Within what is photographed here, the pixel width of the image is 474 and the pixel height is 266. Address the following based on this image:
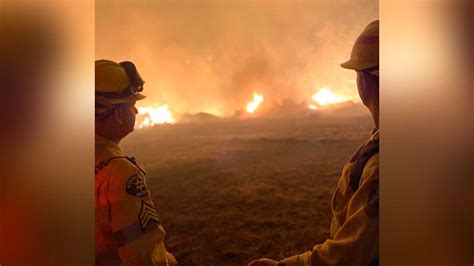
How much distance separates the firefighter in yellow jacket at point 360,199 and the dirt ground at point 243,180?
1.6 inches

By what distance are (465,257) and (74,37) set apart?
67.7 inches

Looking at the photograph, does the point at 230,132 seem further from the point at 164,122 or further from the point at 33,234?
the point at 33,234

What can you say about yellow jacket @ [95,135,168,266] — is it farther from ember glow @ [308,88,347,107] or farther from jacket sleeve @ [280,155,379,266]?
ember glow @ [308,88,347,107]

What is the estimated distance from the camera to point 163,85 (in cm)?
183

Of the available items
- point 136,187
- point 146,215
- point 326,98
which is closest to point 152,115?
point 136,187

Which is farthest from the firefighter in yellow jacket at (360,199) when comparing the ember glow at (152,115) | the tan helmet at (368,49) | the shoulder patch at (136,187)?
the ember glow at (152,115)

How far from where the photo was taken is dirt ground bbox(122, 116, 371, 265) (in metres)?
1.80

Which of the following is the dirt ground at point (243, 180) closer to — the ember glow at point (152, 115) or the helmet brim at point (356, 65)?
the ember glow at point (152, 115)

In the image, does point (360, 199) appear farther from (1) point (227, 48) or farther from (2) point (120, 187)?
(2) point (120, 187)

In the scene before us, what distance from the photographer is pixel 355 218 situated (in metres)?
1.74

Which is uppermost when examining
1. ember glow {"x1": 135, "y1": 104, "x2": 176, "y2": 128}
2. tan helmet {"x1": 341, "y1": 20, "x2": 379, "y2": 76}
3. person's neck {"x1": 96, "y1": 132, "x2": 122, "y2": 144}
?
tan helmet {"x1": 341, "y1": 20, "x2": 379, "y2": 76}

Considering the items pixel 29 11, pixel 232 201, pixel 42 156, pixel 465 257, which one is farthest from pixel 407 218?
pixel 29 11

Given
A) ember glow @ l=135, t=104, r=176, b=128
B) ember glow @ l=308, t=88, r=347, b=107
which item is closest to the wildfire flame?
ember glow @ l=308, t=88, r=347, b=107

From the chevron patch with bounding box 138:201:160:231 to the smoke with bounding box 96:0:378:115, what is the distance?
15.6 inches
